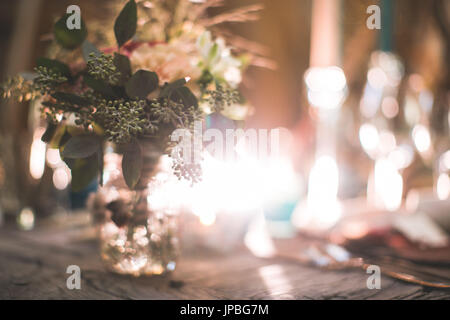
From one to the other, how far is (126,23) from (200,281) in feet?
1.56

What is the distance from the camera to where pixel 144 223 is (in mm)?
637

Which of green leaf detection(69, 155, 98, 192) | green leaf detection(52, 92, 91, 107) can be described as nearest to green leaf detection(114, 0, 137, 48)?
green leaf detection(52, 92, 91, 107)

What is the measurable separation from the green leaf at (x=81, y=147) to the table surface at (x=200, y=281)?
23 cm

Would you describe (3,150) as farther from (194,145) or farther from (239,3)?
(239,3)

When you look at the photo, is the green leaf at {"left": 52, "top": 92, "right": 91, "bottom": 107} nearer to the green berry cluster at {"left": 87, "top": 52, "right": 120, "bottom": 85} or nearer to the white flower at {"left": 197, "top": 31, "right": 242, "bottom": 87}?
the green berry cluster at {"left": 87, "top": 52, "right": 120, "bottom": 85}

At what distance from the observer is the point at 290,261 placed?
0.79 m

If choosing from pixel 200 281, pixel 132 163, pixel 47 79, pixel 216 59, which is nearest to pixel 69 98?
pixel 47 79

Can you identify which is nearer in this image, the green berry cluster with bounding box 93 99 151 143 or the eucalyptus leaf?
the green berry cluster with bounding box 93 99 151 143

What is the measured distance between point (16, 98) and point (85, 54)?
149mm

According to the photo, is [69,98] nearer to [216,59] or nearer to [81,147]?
[81,147]

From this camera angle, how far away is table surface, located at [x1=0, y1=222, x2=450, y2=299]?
0.57 metres

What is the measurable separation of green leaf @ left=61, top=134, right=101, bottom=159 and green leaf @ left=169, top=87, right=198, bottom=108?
0.47 feet

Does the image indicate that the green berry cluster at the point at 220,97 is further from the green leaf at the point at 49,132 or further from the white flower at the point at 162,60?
the green leaf at the point at 49,132
